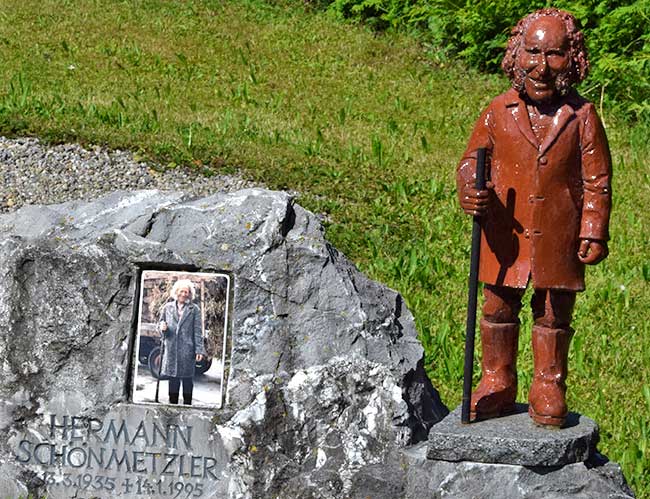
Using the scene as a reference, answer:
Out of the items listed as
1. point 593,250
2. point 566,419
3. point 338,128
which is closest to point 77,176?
point 338,128

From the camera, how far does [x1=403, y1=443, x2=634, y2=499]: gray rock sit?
4.98 m

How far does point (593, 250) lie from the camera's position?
4.85 metres

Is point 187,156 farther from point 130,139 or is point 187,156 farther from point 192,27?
point 192,27

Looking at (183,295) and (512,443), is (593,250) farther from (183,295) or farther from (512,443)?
(183,295)

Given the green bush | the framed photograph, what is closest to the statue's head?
the framed photograph

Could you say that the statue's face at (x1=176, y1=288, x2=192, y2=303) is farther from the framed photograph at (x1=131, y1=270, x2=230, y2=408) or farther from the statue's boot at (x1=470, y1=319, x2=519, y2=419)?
the statue's boot at (x1=470, y1=319, x2=519, y2=419)

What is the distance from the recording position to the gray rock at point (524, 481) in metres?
4.98

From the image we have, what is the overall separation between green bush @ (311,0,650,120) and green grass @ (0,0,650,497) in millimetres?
319

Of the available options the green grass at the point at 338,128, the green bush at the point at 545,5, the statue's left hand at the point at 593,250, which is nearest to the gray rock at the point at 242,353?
the statue's left hand at the point at 593,250

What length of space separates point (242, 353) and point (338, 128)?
5.87m

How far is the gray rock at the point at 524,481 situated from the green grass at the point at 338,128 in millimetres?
1240

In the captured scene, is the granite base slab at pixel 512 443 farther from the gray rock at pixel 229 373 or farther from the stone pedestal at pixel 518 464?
the gray rock at pixel 229 373

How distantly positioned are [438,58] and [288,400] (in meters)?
8.79

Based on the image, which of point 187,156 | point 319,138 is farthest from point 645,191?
point 187,156
